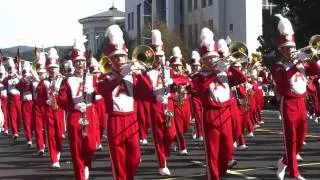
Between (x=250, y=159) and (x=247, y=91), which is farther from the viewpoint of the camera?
(x=247, y=91)

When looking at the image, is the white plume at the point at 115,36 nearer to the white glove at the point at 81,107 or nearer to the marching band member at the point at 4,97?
the white glove at the point at 81,107

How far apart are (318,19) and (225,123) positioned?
30.8m

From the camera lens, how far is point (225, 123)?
10.2 meters

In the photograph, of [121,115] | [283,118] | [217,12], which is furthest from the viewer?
[217,12]

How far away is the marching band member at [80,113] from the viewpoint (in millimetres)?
11398

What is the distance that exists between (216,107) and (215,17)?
179ft

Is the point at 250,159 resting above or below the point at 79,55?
below

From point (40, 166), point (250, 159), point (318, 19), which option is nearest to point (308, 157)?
point (250, 159)

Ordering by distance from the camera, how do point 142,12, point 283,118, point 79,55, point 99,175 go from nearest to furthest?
point 283,118 < point 79,55 < point 99,175 < point 142,12

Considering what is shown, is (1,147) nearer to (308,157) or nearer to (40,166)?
(40,166)

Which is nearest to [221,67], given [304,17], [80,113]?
[80,113]

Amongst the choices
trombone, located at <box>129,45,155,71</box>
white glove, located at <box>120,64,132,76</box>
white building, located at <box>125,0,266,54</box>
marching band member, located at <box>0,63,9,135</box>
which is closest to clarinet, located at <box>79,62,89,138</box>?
trombone, located at <box>129,45,155,71</box>

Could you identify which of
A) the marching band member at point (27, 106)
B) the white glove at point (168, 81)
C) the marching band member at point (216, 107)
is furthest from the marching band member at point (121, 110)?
the marching band member at point (27, 106)

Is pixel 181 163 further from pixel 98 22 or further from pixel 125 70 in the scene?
pixel 98 22
